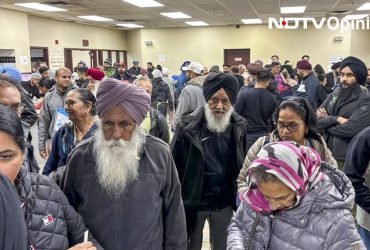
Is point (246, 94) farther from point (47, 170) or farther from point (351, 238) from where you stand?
point (351, 238)

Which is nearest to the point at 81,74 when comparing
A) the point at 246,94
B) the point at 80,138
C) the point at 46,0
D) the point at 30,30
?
the point at 46,0

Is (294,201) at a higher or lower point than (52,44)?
lower

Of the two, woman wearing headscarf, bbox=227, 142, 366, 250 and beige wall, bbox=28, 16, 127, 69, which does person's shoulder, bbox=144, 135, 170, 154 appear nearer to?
woman wearing headscarf, bbox=227, 142, 366, 250

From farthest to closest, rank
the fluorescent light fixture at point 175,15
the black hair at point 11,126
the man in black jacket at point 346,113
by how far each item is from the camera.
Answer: the fluorescent light fixture at point 175,15 → the man in black jacket at point 346,113 → the black hair at point 11,126

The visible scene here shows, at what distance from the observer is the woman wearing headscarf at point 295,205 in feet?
4.17

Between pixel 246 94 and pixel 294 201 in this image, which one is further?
pixel 246 94

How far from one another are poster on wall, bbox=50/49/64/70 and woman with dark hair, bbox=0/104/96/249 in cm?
1128

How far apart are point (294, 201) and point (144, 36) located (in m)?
15.6

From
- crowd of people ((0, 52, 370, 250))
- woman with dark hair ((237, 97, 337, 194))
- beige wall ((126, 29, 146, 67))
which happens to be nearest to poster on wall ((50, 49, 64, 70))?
beige wall ((126, 29, 146, 67))

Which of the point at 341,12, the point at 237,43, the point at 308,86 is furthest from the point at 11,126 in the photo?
the point at 237,43

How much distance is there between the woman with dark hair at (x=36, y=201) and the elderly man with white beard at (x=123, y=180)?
0.14 metres

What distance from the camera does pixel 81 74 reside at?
21.9 feet

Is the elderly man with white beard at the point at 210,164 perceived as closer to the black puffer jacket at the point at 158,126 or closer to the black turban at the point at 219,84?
the black turban at the point at 219,84

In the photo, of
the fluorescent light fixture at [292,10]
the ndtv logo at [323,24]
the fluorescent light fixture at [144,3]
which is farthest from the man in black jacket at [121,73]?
the ndtv logo at [323,24]
